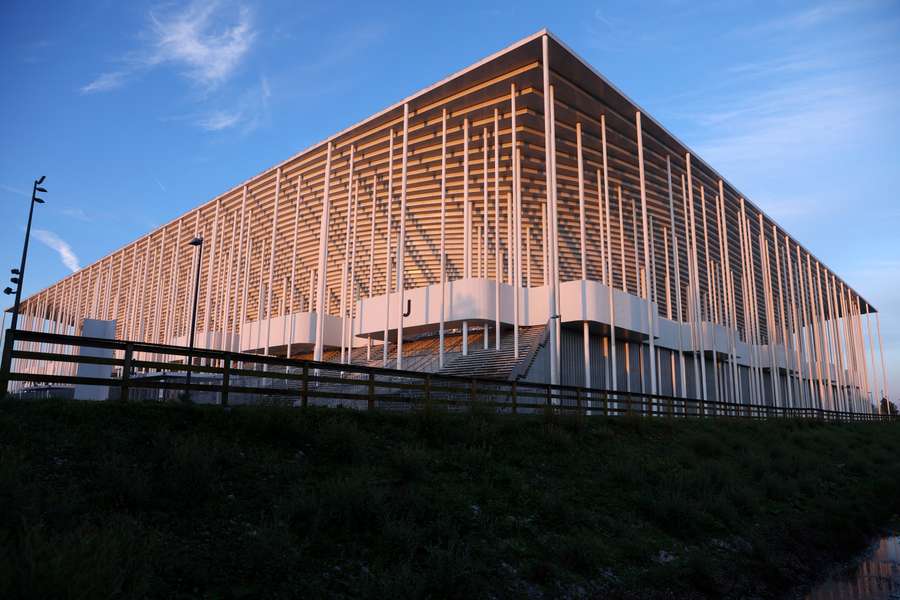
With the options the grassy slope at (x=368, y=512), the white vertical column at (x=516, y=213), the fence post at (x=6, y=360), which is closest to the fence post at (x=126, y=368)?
the grassy slope at (x=368, y=512)

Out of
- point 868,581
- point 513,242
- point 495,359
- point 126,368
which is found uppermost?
point 513,242

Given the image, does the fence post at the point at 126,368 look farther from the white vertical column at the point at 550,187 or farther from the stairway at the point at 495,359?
the stairway at the point at 495,359

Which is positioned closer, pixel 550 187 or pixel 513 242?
pixel 550 187

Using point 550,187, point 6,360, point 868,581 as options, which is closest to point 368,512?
point 6,360

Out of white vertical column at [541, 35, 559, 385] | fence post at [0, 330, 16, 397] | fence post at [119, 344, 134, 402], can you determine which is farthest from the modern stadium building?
fence post at [0, 330, 16, 397]

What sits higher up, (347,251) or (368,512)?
(347,251)

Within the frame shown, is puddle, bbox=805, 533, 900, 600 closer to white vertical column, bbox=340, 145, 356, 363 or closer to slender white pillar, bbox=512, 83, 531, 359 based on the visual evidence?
slender white pillar, bbox=512, 83, 531, 359

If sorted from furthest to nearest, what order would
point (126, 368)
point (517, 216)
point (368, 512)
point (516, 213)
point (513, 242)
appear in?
1. point (513, 242)
2. point (516, 213)
3. point (517, 216)
4. point (126, 368)
5. point (368, 512)

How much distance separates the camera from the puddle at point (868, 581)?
9.56m

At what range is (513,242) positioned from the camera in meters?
42.9

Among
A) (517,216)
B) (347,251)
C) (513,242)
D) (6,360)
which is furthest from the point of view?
(513,242)

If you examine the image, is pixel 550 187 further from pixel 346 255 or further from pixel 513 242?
pixel 346 255

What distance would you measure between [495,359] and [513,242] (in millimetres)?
14329

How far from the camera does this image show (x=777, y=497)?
45.9 feet
